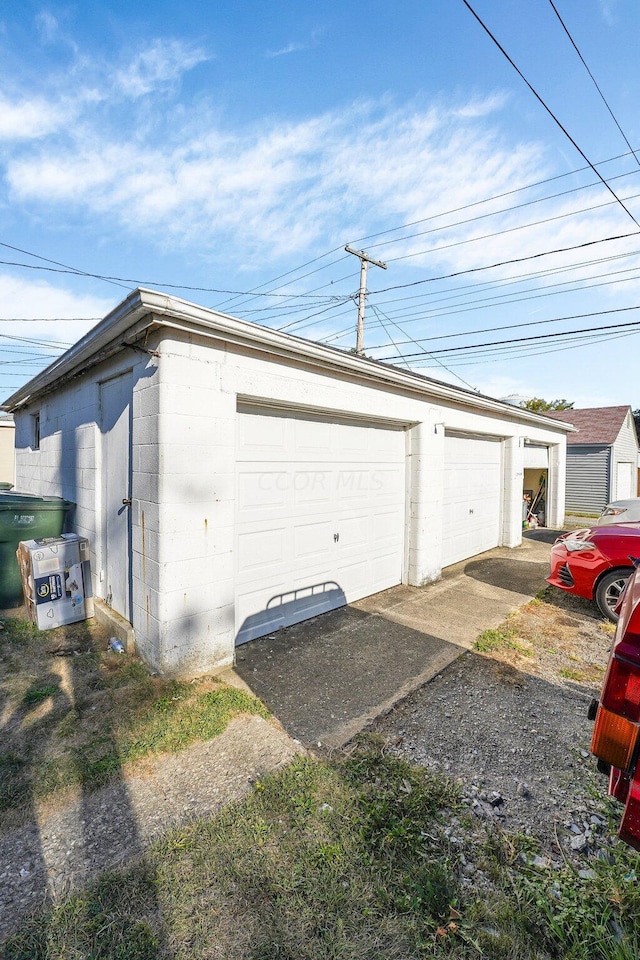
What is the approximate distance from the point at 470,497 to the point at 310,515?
4284mm

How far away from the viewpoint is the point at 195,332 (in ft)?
11.0

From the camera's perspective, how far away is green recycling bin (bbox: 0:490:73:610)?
15.6ft

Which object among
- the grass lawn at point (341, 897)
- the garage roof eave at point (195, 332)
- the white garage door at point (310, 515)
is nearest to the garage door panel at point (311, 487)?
the white garage door at point (310, 515)

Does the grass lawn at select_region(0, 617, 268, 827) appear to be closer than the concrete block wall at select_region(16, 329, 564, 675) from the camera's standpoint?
Yes

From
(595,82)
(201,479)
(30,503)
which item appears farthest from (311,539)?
(595,82)

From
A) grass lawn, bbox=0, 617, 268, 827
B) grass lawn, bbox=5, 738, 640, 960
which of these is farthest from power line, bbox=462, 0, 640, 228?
grass lawn, bbox=0, 617, 268, 827

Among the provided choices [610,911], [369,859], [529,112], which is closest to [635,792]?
[610,911]

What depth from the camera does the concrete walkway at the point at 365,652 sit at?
3.04 meters

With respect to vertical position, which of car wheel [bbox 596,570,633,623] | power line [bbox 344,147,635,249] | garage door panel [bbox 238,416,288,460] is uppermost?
power line [bbox 344,147,635,249]

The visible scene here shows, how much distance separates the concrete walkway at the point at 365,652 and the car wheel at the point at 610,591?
894mm

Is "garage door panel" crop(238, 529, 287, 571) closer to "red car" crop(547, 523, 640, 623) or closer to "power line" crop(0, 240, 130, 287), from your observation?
"red car" crop(547, 523, 640, 623)

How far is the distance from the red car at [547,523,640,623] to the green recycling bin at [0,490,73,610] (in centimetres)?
634

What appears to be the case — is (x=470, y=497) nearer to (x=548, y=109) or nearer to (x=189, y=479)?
(x=548, y=109)

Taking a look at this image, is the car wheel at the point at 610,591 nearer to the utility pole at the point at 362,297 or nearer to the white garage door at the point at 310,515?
the white garage door at the point at 310,515
